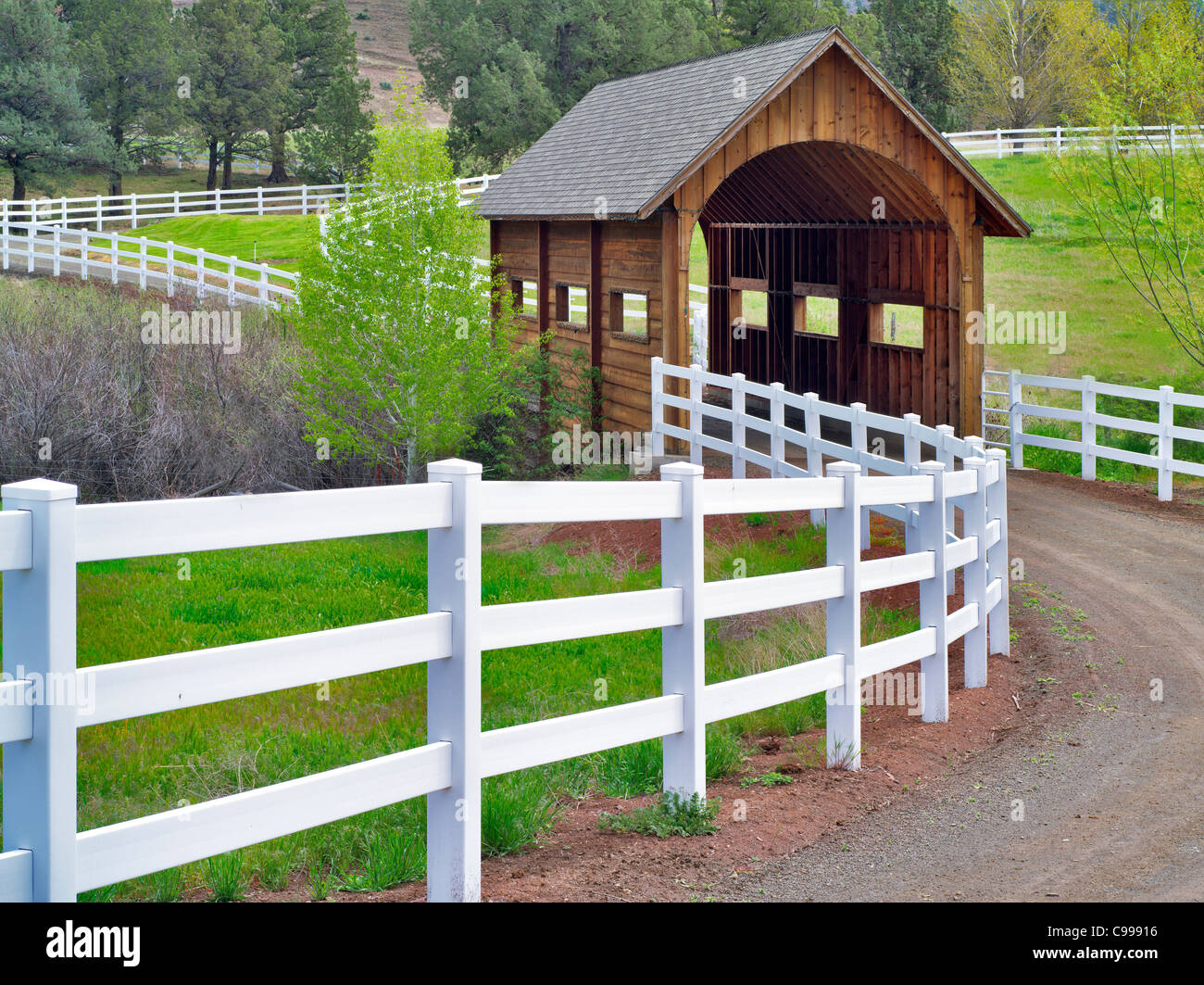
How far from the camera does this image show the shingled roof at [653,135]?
52.6ft

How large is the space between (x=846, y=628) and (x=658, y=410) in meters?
10.8

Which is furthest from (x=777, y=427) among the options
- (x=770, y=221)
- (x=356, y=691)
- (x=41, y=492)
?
(x=41, y=492)

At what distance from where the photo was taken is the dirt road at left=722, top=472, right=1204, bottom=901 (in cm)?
482

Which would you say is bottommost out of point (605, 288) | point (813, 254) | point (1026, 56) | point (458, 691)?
point (458, 691)

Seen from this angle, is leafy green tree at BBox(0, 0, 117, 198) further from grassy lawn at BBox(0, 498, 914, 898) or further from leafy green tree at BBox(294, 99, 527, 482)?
grassy lawn at BBox(0, 498, 914, 898)

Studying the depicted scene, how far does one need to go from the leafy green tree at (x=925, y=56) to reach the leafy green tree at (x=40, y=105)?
36.5 m

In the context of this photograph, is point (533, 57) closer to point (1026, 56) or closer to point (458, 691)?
point (1026, 56)

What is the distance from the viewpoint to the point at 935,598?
24.3 ft

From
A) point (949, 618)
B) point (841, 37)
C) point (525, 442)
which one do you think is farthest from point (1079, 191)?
point (949, 618)

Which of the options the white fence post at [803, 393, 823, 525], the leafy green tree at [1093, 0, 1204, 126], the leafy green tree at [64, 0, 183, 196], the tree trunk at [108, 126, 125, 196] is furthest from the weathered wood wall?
the tree trunk at [108, 126, 125, 196]

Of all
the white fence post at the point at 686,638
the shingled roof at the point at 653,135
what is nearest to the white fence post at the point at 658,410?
the shingled roof at the point at 653,135

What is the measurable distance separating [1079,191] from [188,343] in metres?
14.1

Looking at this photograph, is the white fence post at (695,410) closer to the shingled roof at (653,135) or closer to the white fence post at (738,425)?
the white fence post at (738,425)

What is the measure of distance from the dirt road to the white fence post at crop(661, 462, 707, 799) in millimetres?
552
